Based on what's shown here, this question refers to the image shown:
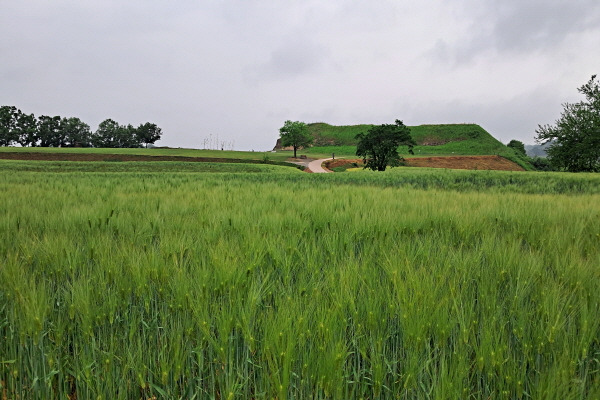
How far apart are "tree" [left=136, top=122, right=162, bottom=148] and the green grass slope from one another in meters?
59.4

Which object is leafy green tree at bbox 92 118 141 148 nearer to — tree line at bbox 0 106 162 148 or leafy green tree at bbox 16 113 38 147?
tree line at bbox 0 106 162 148

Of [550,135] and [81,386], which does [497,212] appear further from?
[550,135]

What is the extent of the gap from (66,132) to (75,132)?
8.57ft

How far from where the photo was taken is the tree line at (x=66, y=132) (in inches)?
3735

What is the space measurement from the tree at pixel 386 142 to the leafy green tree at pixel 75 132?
11138cm

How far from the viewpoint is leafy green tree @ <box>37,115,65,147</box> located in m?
99.8

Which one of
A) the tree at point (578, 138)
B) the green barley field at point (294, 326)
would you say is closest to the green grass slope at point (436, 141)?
the tree at point (578, 138)

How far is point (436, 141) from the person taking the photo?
95750 millimetres

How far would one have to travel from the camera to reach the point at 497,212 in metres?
3.92

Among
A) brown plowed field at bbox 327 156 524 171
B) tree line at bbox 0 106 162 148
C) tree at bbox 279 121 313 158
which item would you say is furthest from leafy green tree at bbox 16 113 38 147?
brown plowed field at bbox 327 156 524 171

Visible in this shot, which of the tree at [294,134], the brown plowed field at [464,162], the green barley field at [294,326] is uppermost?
the tree at [294,134]

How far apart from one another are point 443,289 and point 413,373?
2.25 feet

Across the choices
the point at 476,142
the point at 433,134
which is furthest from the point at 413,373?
the point at 433,134

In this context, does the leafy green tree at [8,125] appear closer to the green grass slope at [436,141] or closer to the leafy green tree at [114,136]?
the leafy green tree at [114,136]
